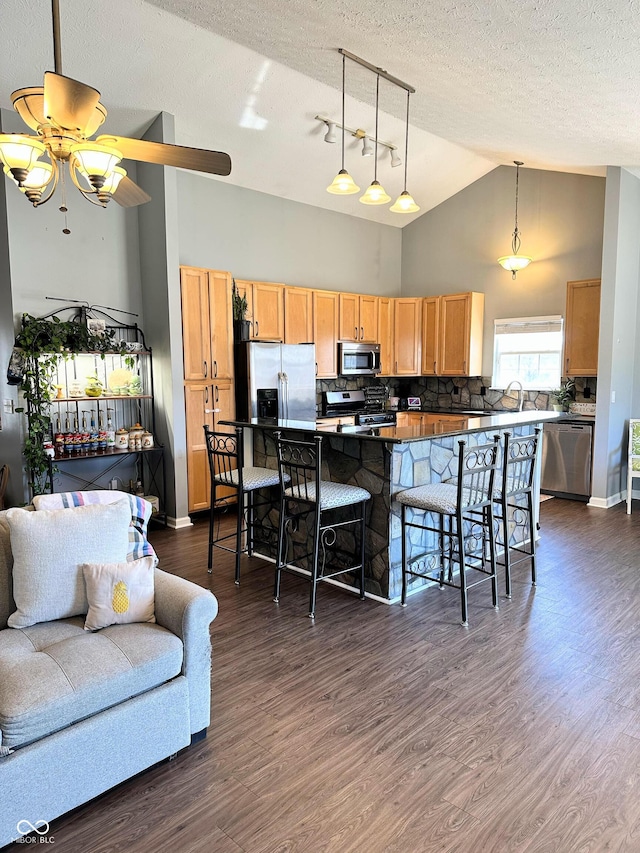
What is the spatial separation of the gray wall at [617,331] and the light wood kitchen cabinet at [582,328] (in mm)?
A: 271

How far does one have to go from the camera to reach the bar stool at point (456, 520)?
3.28 m

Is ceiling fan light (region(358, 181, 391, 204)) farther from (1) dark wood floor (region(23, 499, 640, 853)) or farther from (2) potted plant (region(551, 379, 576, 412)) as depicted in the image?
(2) potted plant (region(551, 379, 576, 412))

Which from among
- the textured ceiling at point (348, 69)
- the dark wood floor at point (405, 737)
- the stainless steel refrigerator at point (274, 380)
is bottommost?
the dark wood floor at point (405, 737)

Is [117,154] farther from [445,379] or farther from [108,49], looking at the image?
[445,379]

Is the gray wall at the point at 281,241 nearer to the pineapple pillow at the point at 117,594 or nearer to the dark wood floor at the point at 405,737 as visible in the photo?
the dark wood floor at the point at 405,737

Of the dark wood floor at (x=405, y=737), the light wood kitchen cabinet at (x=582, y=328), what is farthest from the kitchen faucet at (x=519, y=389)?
the dark wood floor at (x=405, y=737)

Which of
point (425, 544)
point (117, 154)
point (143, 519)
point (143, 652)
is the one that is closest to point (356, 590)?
point (425, 544)

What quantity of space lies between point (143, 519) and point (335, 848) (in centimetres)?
152

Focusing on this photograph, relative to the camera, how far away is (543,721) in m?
2.40

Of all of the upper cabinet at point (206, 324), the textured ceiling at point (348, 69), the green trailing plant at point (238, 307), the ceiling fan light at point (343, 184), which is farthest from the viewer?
the green trailing plant at point (238, 307)

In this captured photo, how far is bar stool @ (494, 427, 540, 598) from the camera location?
3.62 m

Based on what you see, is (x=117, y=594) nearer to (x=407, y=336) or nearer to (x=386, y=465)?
(x=386, y=465)

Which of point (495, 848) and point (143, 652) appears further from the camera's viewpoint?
point (143, 652)

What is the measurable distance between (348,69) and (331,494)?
3081 mm
